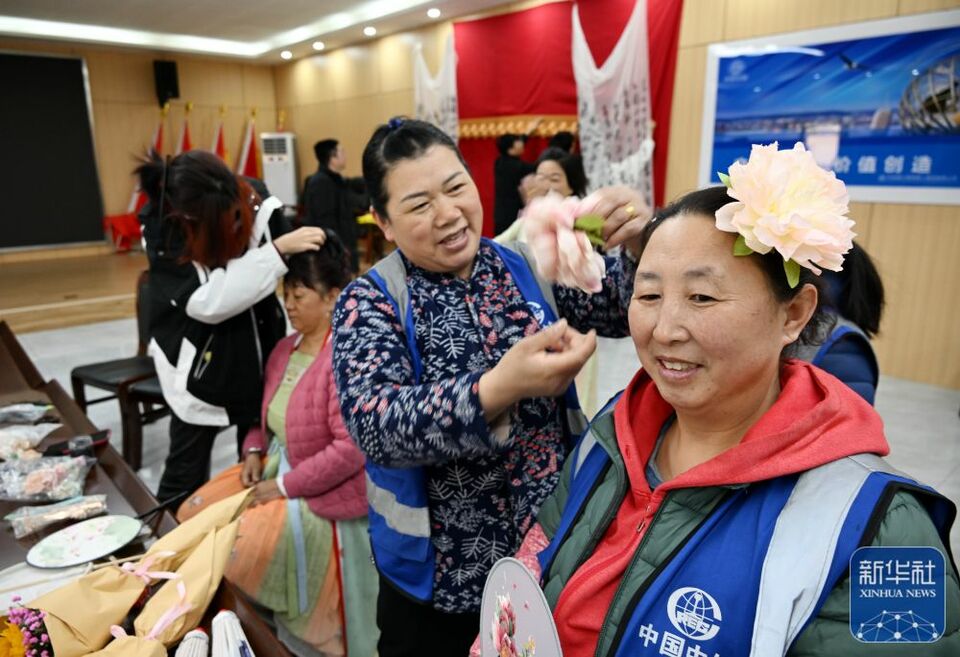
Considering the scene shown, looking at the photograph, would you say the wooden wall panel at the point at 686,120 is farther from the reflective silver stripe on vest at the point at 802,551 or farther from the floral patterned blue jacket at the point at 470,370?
the reflective silver stripe on vest at the point at 802,551

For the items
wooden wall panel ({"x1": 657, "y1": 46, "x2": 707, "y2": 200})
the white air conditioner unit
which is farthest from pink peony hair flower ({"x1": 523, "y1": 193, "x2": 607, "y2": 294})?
the white air conditioner unit

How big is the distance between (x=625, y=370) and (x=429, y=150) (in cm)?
353

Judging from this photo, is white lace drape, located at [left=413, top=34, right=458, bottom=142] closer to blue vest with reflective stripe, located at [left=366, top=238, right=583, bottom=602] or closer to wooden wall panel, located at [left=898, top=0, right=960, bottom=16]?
wooden wall panel, located at [left=898, top=0, right=960, bottom=16]

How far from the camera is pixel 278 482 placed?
1927 millimetres

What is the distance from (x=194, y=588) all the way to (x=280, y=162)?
34.8 feet

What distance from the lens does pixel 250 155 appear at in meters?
11.0

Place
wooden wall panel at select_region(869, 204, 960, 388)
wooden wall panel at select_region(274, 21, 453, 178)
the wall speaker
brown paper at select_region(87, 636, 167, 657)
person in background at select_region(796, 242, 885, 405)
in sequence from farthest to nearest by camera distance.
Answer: the wall speaker < wooden wall panel at select_region(274, 21, 453, 178) < wooden wall panel at select_region(869, 204, 960, 388) < person in background at select_region(796, 242, 885, 405) < brown paper at select_region(87, 636, 167, 657)

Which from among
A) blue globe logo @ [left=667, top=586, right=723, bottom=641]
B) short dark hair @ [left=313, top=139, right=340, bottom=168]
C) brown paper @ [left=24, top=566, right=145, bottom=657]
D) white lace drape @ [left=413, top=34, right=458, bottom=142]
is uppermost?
white lace drape @ [left=413, top=34, right=458, bottom=142]

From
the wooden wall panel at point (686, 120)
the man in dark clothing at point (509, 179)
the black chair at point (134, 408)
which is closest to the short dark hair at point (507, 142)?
the man in dark clothing at point (509, 179)

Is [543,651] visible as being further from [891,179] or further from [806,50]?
[806,50]

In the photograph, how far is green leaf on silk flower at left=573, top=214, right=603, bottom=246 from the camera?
1.00m

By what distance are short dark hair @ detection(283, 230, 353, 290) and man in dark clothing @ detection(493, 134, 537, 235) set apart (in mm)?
3451

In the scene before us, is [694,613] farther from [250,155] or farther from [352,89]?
[250,155]

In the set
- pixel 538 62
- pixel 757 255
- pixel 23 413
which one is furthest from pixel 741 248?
pixel 538 62
